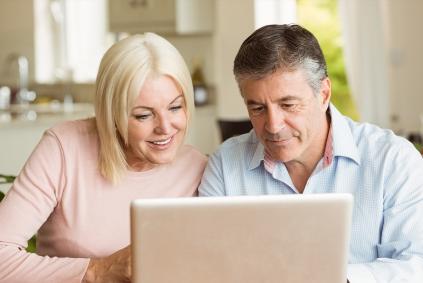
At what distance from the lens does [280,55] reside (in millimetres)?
2029

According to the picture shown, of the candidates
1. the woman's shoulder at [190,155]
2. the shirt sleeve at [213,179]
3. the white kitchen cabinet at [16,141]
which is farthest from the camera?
the white kitchen cabinet at [16,141]

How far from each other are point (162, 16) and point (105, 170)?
471cm

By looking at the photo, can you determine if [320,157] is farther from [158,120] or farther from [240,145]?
[158,120]

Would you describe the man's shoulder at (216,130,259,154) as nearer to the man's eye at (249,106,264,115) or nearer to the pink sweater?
the pink sweater

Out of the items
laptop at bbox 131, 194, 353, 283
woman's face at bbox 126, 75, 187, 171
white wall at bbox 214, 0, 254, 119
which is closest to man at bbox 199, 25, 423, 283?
woman's face at bbox 126, 75, 187, 171

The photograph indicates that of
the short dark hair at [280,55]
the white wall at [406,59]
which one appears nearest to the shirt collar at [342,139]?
the short dark hair at [280,55]

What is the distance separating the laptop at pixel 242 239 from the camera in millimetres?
1571

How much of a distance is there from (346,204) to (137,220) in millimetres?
396

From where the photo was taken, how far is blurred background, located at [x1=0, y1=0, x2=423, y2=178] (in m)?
6.91

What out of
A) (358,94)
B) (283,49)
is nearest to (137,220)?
(283,49)

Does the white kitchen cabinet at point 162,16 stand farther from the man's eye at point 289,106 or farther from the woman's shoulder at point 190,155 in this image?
the man's eye at point 289,106

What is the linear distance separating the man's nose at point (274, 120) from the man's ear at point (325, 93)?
14 centimetres

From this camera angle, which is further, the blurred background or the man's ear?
the blurred background

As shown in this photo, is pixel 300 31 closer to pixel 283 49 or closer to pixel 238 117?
pixel 283 49
